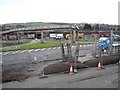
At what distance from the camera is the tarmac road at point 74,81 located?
11453mm

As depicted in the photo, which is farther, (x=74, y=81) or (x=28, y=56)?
(x=28, y=56)

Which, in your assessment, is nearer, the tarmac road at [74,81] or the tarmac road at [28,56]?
the tarmac road at [74,81]

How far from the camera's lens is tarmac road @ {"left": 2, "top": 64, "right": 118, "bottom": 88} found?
11453 millimetres

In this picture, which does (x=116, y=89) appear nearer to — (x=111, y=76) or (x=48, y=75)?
(x=111, y=76)

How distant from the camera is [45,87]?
1117 centimetres

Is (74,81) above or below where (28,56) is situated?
below

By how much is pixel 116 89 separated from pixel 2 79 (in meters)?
7.57

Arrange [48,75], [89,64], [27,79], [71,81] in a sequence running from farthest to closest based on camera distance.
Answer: [89,64] < [48,75] < [27,79] < [71,81]

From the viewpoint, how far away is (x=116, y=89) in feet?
35.2

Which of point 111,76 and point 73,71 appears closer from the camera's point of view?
point 111,76

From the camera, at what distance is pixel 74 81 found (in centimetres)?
1230

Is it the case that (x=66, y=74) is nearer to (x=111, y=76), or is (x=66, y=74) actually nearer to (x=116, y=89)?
(x=111, y=76)

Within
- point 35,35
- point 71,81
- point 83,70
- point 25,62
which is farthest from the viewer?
point 35,35

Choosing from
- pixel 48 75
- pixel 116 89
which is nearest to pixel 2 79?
pixel 48 75
